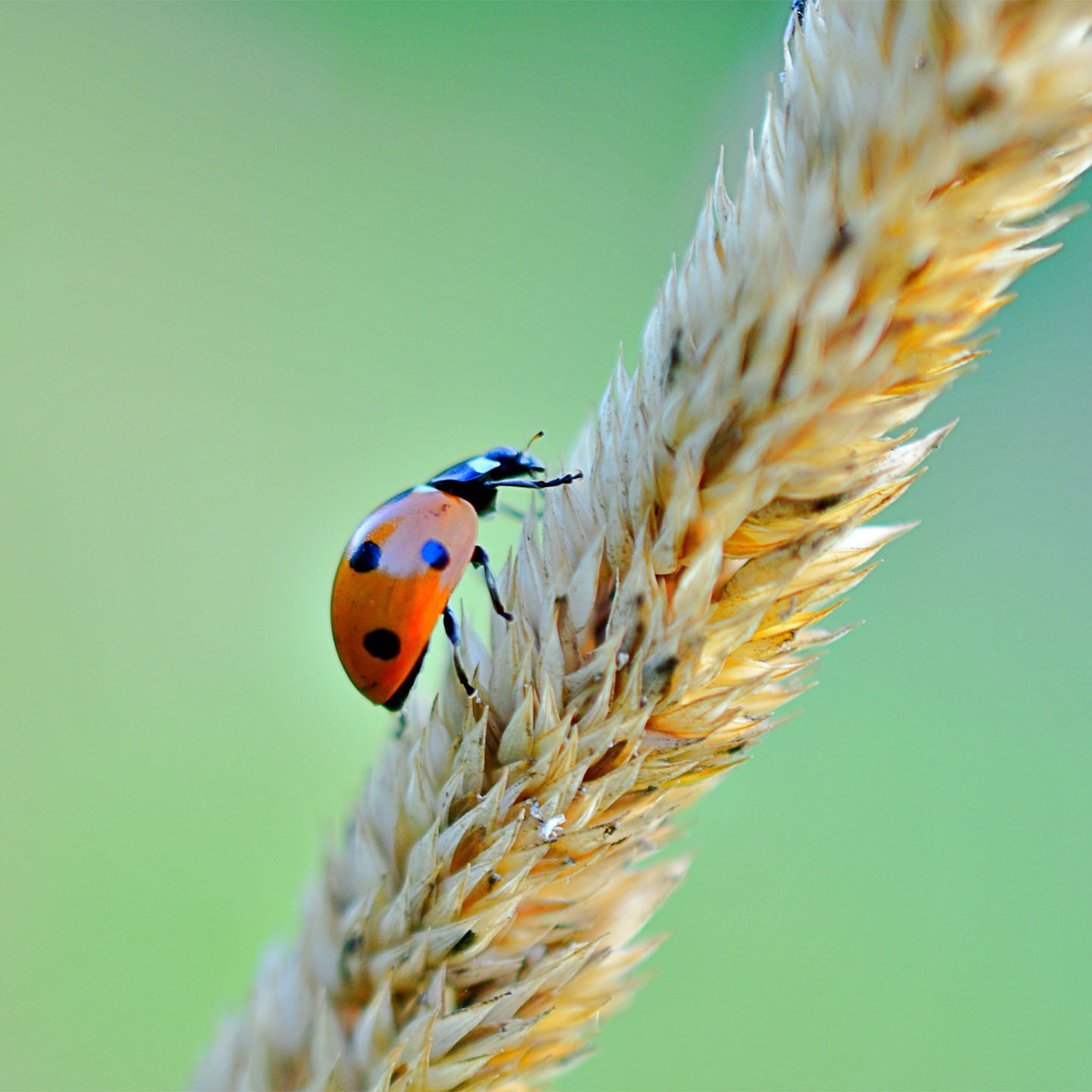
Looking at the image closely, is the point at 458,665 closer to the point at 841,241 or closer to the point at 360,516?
the point at 841,241

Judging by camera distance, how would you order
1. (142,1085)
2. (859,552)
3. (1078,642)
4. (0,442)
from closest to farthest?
(859,552), (142,1085), (0,442), (1078,642)

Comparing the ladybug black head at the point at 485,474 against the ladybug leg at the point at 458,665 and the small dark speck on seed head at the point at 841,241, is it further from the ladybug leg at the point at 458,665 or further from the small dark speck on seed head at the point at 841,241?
the small dark speck on seed head at the point at 841,241

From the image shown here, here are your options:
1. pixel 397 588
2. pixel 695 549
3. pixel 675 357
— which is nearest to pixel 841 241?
pixel 675 357

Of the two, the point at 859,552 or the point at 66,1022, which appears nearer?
the point at 859,552

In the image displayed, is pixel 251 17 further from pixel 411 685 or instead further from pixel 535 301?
pixel 411 685

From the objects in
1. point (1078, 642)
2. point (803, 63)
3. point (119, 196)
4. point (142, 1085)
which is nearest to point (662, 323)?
point (803, 63)

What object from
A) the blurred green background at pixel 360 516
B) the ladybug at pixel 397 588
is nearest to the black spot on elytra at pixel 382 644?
the ladybug at pixel 397 588
